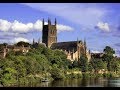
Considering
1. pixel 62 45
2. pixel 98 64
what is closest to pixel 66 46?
pixel 62 45

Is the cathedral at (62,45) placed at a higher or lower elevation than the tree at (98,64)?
higher

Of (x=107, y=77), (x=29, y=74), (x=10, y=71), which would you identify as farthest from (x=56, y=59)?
(x=10, y=71)

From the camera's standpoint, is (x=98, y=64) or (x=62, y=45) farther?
(x=62, y=45)

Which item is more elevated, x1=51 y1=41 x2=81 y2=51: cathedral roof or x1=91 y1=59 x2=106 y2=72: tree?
x1=51 y1=41 x2=81 y2=51: cathedral roof

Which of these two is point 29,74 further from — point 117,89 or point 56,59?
point 117,89

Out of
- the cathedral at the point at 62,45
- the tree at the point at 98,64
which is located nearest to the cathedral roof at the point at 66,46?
the cathedral at the point at 62,45

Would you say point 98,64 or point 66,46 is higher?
point 66,46

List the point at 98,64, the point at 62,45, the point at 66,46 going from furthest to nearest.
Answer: the point at 66,46
the point at 62,45
the point at 98,64

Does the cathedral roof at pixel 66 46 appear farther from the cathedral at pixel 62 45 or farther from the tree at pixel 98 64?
the tree at pixel 98 64

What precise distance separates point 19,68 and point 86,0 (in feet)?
27.5

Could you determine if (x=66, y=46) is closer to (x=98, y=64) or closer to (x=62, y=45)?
(x=62, y=45)

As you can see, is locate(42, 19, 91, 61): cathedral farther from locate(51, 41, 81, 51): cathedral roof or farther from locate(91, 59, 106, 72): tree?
locate(91, 59, 106, 72): tree

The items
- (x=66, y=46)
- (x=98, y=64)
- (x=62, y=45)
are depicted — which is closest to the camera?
(x=98, y=64)

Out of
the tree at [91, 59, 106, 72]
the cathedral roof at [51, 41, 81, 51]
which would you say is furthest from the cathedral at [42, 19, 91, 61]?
the tree at [91, 59, 106, 72]
